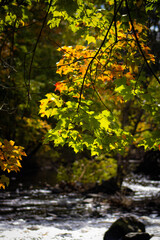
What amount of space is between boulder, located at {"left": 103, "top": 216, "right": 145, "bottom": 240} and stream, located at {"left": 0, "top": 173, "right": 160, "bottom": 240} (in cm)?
34

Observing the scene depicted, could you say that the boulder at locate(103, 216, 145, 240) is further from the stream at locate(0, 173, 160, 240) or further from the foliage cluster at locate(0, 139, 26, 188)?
the foliage cluster at locate(0, 139, 26, 188)

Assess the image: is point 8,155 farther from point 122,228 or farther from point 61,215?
point 61,215

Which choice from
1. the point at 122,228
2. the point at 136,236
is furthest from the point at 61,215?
the point at 136,236

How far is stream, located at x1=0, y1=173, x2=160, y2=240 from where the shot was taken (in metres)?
6.71

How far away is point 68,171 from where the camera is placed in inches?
560

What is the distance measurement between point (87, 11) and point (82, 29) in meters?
0.25

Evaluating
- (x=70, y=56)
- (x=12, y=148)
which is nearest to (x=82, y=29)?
(x=70, y=56)

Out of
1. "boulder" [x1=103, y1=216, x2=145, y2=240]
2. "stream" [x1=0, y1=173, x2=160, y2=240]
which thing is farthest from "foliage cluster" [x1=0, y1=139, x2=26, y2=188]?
"boulder" [x1=103, y1=216, x2=145, y2=240]

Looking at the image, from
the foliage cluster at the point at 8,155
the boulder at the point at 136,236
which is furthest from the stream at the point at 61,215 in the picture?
the foliage cluster at the point at 8,155

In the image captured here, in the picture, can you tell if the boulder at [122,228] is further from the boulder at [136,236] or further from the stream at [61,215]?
the stream at [61,215]

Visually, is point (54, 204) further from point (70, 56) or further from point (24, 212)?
point (70, 56)

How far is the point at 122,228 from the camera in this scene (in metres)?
6.41

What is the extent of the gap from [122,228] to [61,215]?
287 cm

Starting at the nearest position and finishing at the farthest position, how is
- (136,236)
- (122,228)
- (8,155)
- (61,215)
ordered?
(8,155) → (136,236) → (122,228) → (61,215)
